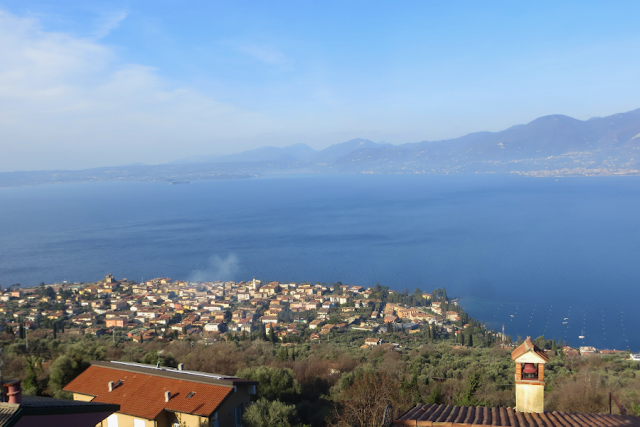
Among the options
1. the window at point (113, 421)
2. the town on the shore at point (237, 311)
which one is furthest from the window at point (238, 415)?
the town on the shore at point (237, 311)

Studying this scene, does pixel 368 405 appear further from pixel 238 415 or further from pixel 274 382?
pixel 274 382

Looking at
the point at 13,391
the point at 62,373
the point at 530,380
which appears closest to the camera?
the point at 13,391

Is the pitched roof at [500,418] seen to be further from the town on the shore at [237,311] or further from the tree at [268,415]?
the town on the shore at [237,311]

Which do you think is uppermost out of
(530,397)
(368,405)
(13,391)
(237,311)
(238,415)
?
(13,391)

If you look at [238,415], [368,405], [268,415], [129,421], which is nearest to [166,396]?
[129,421]

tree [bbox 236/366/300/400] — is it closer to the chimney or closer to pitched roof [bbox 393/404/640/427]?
pitched roof [bbox 393/404/640/427]

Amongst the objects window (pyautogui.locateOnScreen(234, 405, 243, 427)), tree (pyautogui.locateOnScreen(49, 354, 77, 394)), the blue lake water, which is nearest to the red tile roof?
window (pyautogui.locateOnScreen(234, 405, 243, 427))

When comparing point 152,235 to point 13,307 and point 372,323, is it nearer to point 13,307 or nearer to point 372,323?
point 13,307

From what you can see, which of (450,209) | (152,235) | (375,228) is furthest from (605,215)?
(152,235)
